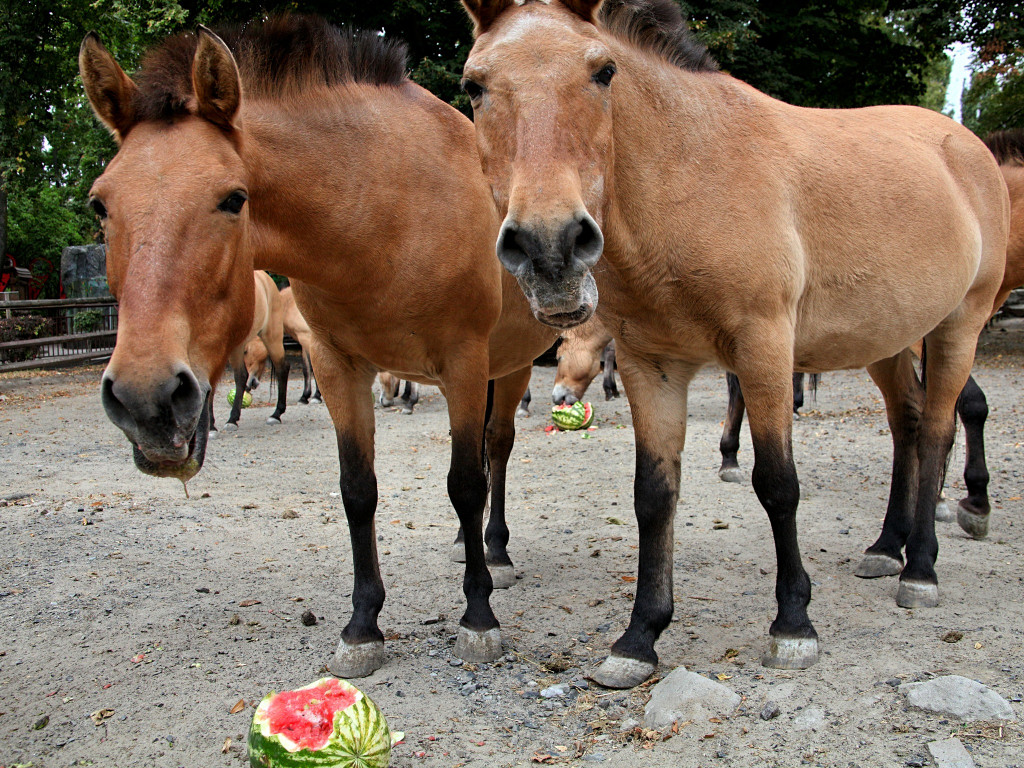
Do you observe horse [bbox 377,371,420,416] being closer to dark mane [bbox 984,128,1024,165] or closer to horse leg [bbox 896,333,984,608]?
dark mane [bbox 984,128,1024,165]

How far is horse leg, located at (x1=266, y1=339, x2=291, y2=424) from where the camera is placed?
1179 centimetres

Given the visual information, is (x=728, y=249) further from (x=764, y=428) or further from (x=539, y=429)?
(x=539, y=429)

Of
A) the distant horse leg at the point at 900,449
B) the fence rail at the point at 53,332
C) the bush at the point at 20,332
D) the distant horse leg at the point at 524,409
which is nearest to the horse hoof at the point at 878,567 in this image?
the distant horse leg at the point at 900,449

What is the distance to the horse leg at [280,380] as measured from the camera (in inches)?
464

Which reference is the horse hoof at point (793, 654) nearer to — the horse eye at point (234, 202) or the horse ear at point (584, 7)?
the horse ear at point (584, 7)

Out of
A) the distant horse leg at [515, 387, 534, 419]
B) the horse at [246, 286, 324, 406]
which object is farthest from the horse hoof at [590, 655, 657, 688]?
the horse at [246, 286, 324, 406]

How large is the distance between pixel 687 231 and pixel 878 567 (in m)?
2.54

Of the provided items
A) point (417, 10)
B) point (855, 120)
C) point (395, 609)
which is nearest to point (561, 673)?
point (395, 609)

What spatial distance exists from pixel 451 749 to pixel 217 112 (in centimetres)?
233

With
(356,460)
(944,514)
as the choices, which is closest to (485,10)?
(356,460)

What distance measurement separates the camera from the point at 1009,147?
5938mm

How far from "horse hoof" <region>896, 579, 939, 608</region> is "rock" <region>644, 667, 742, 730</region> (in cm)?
155

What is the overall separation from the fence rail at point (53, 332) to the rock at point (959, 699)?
1610cm

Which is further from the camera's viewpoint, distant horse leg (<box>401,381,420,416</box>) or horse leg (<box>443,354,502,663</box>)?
distant horse leg (<box>401,381,420,416</box>)
